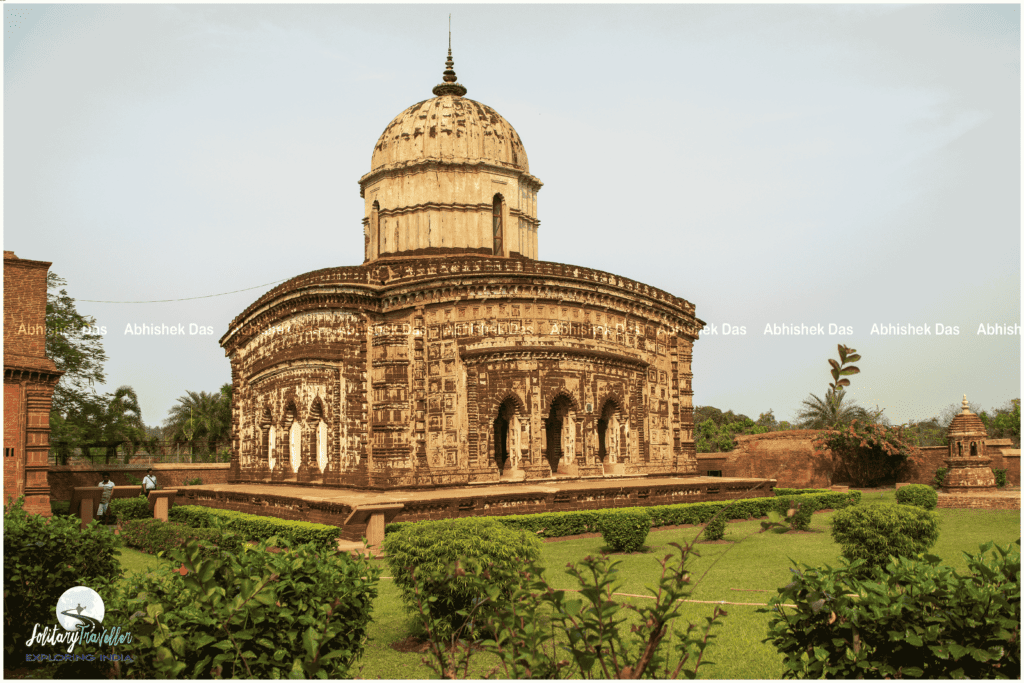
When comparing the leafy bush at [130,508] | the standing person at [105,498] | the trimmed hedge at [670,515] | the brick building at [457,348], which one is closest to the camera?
the trimmed hedge at [670,515]

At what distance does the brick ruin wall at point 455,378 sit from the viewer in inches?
743

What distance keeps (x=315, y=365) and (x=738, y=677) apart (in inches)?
595

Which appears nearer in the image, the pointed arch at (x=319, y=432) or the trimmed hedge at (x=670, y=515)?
the trimmed hedge at (x=670, y=515)

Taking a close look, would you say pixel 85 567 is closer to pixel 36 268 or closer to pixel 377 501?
pixel 377 501

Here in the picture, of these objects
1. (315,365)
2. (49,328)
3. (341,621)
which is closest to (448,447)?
(315,365)

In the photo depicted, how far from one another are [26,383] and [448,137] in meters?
12.3

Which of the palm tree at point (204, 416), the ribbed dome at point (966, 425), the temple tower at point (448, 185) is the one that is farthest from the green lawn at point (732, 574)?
the palm tree at point (204, 416)

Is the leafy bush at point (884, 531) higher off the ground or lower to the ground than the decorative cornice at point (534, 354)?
lower

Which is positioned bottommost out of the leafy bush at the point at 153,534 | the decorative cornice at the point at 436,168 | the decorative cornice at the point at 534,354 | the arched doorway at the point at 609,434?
the leafy bush at the point at 153,534

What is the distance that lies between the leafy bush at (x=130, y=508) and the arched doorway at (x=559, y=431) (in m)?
9.85

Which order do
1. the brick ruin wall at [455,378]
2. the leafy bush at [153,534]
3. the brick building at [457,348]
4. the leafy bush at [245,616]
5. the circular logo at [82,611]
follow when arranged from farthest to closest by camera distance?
1. the brick building at [457,348]
2. the brick ruin wall at [455,378]
3. the leafy bush at [153,534]
4. the circular logo at [82,611]
5. the leafy bush at [245,616]

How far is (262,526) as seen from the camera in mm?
15047

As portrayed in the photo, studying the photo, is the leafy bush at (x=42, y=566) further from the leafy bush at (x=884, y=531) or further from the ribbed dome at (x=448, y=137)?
the ribbed dome at (x=448, y=137)

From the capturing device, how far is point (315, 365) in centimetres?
2025
